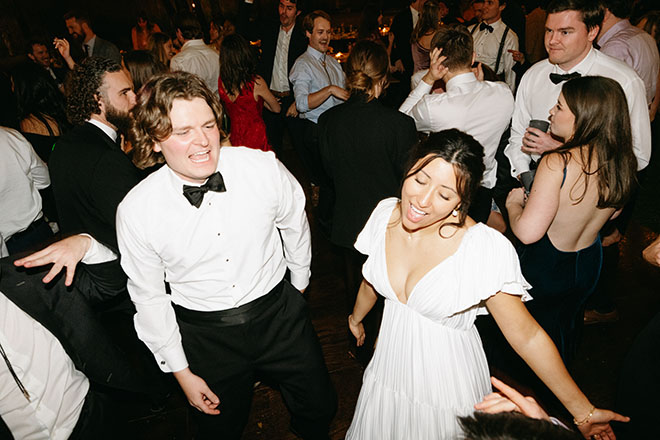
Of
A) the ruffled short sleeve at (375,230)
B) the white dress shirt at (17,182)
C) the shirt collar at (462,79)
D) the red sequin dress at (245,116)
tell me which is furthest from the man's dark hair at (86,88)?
the shirt collar at (462,79)

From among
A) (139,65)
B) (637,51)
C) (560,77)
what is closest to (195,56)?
(139,65)

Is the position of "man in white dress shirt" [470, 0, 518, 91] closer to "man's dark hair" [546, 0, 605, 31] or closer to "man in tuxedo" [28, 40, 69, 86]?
"man's dark hair" [546, 0, 605, 31]

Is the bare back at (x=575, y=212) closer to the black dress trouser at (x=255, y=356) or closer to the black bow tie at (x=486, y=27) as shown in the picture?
the black dress trouser at (x=255, y=356)

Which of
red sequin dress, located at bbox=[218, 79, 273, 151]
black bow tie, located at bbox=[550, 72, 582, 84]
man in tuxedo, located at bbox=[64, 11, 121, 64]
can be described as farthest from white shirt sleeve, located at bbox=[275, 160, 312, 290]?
man in tuxedo, located at bbox=[64, 11, 121, 64]

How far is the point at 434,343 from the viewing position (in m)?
1.50

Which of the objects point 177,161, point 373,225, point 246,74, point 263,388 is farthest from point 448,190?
point 246,74

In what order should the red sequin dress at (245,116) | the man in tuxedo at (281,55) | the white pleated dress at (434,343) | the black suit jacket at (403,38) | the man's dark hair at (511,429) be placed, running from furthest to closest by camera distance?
the black suit jacket at (403,38) < the man in tuxedo at (281,55) < the red sequin dress at (245,116) < the white pleated dress at (434,343) < the man's dark hair at (511,429)

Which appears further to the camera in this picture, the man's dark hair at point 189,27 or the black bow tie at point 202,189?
the man's dark hair at point 189,27

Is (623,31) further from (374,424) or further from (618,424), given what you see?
(374,424)

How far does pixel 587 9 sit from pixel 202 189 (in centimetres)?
247

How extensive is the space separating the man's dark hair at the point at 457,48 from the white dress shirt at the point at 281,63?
2.38 m

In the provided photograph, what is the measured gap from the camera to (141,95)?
1.55 meters

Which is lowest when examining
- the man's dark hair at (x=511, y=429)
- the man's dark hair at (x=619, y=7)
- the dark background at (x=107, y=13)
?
the man's dark hair at (x=511, y=429)

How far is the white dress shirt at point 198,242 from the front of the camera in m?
1.50
